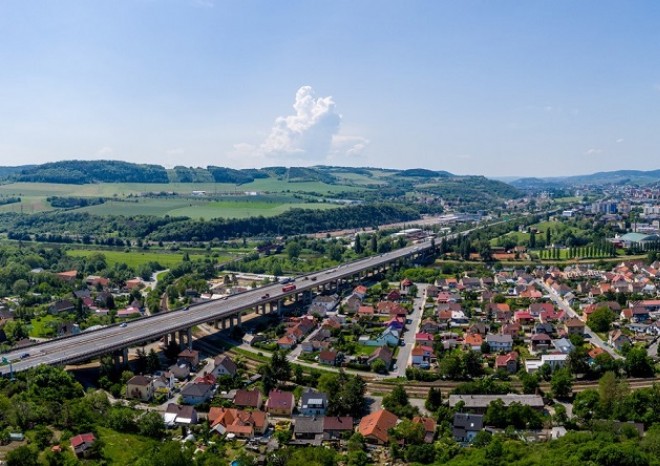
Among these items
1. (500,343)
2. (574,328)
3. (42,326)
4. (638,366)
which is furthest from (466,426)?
(42,326)

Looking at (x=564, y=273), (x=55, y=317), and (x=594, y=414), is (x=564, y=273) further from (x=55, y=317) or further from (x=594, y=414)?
(x=55, y=317)

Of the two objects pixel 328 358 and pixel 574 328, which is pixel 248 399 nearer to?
pixel 328 358

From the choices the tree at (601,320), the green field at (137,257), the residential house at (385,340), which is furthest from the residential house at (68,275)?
the tree at (601,320)

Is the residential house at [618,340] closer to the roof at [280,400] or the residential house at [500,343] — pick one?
the residential house at [500,343]

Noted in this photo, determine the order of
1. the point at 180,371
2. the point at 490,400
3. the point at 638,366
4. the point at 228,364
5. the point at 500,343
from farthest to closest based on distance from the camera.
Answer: the point at 500,343 < the point at 180,371 < the point at 228,364 < the point at 638,366 < the point at 490,400

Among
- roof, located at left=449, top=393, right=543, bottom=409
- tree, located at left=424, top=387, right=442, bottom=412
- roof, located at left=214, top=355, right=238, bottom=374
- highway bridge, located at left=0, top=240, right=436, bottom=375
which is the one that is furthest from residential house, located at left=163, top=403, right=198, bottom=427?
roof, located at left=449, top=393, right=543, bottom=409

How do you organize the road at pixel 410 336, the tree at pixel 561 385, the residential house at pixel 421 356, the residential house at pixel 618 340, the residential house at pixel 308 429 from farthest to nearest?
the residential house at pixel 618 340 < the residential house at pixel 421 356 < the road at pixel 410 336 < the tree at pixel 561 385 < the residential house at pixel 308 429
